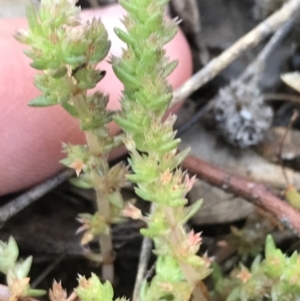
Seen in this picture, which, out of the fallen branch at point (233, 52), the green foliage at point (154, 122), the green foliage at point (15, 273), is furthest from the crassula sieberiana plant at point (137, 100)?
the fallen branch at point (233, 52)

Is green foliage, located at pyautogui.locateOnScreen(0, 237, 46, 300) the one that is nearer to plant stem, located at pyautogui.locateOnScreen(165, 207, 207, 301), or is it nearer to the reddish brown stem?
plant stem, located at pyautogui.locateOnScreen(165, 207, 207, 301)

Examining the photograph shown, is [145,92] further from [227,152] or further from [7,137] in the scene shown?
[227,152]

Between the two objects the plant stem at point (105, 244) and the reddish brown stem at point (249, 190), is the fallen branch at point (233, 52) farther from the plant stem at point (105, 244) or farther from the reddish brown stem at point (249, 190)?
the plant stem at point (105, 244)

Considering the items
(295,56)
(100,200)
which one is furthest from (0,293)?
(295,56)

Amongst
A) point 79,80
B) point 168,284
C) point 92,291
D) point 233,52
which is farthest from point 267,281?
point 233,52

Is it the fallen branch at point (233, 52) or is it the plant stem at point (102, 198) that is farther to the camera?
the fallen branch at point (233, 52)

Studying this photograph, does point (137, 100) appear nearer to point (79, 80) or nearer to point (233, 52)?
point (79, 80)

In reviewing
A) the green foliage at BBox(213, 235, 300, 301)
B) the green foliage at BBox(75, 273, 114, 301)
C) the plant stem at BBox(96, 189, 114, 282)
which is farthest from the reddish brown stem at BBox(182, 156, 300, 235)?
the green foliage at BBox(75, 273, 114, 301)
